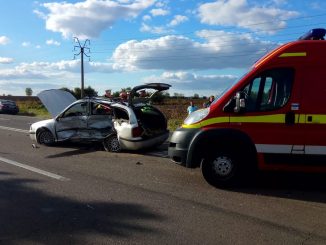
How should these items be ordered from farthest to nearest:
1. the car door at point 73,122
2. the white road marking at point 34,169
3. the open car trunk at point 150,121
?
the car door at point 73,122
the open car trunk at point 150,121
the white road marking at point 34,169

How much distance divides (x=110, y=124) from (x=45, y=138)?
7.36ft

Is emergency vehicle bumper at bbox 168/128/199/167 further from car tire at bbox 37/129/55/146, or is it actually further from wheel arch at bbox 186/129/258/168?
car tire at bbox 37/129/55/146

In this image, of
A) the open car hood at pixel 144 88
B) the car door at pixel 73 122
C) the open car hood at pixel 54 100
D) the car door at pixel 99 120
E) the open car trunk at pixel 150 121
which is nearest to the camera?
the open car hood at pixel 144 88

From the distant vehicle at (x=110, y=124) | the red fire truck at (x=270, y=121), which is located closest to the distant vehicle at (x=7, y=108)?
the distant vehicle at (x=110, y=124)

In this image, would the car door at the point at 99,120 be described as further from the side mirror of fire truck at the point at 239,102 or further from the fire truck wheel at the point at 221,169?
the side mirror of fire truck at the point at 239,102

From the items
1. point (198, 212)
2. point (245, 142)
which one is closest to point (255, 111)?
point (245, 142)

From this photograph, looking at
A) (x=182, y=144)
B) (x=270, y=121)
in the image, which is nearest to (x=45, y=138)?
(x=182, y=144)

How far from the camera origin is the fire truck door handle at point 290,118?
7.54m

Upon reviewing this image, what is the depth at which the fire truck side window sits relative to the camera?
25.0ft

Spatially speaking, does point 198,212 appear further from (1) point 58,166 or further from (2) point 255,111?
(1) point 58,166

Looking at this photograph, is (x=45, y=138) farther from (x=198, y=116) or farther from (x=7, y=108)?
(x=7, y=108)

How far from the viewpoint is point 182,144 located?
8.16 metres

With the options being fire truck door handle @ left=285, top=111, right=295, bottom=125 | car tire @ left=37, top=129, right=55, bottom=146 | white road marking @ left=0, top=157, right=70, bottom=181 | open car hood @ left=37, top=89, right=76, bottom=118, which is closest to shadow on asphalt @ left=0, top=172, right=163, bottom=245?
white road marking @ left=0, top=157, right=70, bottom=181

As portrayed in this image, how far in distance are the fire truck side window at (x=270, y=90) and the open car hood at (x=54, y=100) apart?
26.2ft
